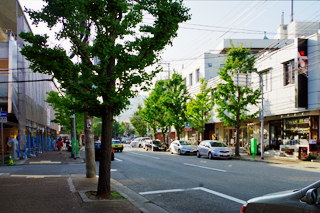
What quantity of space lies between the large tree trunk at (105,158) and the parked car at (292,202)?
16.2 feet

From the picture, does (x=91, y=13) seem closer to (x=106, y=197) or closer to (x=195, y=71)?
(x=106, y=197)

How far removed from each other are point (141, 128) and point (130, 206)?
81.0 metres

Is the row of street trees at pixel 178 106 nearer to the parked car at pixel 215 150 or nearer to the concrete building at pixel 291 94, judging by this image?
the concrete building at pixel 291 94

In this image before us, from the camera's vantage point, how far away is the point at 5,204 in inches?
286

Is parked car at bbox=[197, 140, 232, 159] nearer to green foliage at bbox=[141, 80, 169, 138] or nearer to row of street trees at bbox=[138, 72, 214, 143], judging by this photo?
row of street trees at bbox=[138, 72, 214, 143]

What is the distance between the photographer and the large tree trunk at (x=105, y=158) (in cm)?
813

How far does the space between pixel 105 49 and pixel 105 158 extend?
2990 millimetres

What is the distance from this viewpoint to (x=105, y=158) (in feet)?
27.1

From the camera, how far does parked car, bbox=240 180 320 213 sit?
3.15 meters

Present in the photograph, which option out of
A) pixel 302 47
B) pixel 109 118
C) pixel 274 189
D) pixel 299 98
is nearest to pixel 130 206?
pixel 109 118

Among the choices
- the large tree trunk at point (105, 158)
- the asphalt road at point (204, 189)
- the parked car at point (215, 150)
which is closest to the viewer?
the asphalt road at point (204, 189)

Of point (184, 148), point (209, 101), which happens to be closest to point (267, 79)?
point (184, 148)

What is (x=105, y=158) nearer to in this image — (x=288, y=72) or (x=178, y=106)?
(x=288, y=72)

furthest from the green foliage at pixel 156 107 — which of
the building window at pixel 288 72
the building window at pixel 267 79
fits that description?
the building window at pixel 288 72
